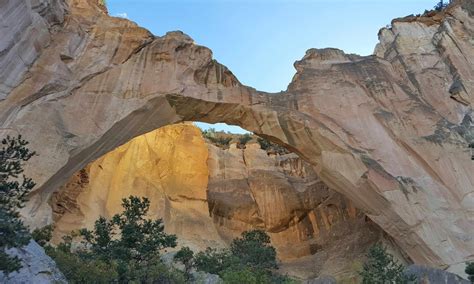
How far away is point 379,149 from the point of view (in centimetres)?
2411

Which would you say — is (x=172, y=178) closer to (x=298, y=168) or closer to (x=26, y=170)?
(x=298, y=168)

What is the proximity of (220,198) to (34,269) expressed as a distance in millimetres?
20615

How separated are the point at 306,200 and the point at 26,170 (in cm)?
1956

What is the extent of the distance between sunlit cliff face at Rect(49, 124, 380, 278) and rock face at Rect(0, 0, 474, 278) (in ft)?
15.8

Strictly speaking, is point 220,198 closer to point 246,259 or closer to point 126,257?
point 246,259

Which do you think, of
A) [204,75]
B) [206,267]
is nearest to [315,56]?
[204,75]

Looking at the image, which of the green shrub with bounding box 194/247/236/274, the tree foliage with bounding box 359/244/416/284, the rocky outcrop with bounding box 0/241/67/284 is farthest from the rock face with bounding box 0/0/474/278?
the green shrub with bounding box 194/247/236/274

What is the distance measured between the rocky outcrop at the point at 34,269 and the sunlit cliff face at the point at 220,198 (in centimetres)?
1165

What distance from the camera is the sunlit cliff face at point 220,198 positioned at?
27.7 m

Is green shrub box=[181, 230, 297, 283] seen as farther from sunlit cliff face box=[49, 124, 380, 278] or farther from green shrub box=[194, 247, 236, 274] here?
sunlit cliff face box=[49, 124, 380, 278]

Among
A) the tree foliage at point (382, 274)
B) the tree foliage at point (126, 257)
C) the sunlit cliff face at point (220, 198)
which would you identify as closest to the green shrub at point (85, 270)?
the tree foliage at point (126, 257)

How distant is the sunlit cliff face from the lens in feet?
90.8

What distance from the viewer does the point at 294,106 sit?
2628 cm

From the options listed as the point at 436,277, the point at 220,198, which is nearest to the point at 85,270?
the point at 436,277
